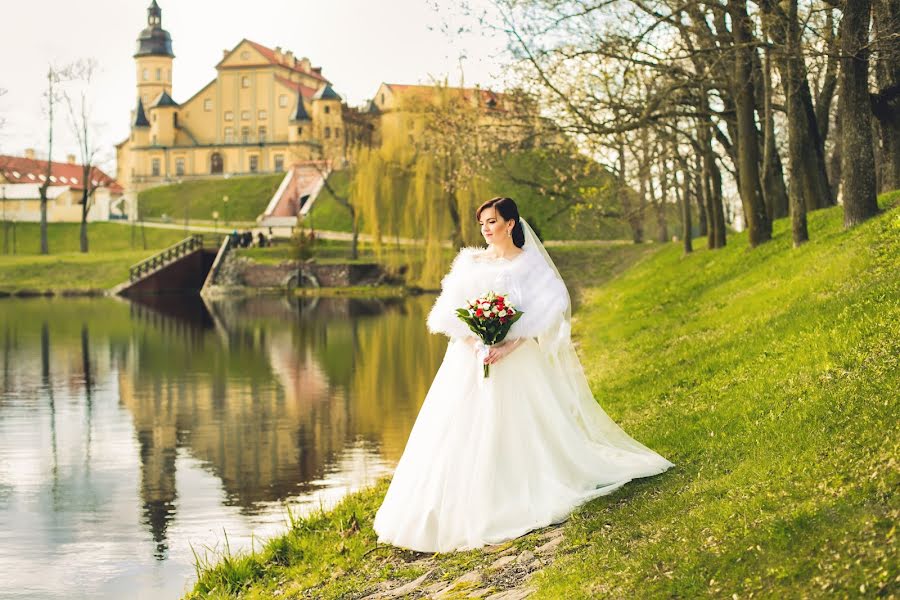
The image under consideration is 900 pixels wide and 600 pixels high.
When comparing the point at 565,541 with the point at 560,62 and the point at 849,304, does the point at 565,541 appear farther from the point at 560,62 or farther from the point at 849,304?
the point at 560,62

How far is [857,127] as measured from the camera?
651 inches

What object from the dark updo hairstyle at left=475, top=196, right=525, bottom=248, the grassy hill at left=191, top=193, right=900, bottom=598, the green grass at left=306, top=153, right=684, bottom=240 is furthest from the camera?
the green grass at left=306, top=153, right=684, bottom=240

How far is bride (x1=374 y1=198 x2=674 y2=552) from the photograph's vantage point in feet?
25.0

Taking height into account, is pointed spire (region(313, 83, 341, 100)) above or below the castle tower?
below

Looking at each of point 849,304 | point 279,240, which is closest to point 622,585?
point 849,304

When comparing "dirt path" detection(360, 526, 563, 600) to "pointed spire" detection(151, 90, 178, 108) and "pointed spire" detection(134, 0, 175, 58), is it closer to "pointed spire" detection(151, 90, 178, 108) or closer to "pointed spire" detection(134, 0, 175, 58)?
"pointed spire" detection(151, 90, 178, 108)

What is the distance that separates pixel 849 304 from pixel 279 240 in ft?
188

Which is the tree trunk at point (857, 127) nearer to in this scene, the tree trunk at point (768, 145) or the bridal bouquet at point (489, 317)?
the tree trunk at point (768, 145)

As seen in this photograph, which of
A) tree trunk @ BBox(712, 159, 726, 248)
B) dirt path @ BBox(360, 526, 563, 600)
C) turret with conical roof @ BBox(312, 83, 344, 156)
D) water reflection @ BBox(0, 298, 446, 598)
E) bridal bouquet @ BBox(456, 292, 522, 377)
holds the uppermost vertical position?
turret with conical roof @ BBox(312, 83, 344, 156)

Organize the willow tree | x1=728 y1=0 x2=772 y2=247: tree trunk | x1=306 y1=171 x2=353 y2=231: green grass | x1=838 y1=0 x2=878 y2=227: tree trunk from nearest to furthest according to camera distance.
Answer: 1. x1=838 y1=0 x2=878 y2=227: tree trunk
2. x1=728 y1=0 x2=772 y2=247: tree trunk
3. the willow tree
4. x1=306 y1=171 x2=353 y2=231: green grass

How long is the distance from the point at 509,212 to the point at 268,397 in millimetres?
14108

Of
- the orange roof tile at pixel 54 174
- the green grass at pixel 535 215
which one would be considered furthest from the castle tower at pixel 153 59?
the green grass at pixel 535 215

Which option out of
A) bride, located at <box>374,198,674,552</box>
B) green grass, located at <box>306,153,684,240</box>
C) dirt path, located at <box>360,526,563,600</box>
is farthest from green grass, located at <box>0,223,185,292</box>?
dirt path, located at <box>360,526,563,600</box>

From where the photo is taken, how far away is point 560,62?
20.3 metres
